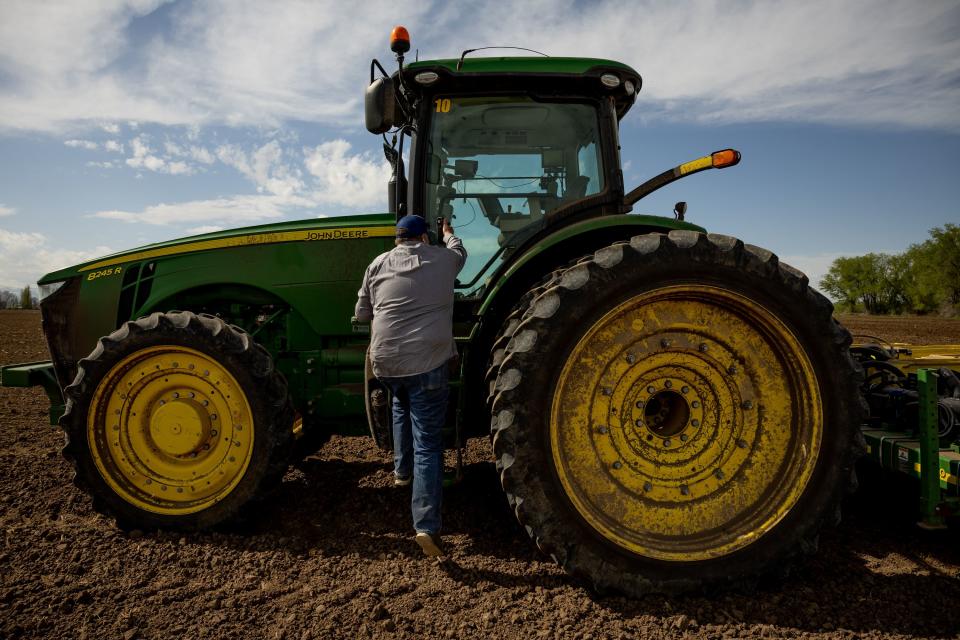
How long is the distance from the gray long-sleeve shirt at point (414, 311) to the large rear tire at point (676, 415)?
1.49 ft

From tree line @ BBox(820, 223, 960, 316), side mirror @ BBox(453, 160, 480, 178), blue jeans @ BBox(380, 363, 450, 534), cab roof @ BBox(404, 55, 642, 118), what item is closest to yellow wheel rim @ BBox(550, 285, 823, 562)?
blue jeans @ BBox(380, 363, 450, 534)

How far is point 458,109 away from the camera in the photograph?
3100mm

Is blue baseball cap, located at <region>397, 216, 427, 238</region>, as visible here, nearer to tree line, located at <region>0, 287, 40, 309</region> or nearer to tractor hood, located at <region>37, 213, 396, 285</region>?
tractor hood, located at <region>37, 213, 396, 285</region>

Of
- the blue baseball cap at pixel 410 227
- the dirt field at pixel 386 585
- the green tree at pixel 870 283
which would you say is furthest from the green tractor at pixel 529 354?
the green tree at pixel 870 283

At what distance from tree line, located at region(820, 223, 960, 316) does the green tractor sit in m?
45.9

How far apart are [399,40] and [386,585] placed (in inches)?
102

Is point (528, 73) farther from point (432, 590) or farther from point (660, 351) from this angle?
point (432, 590)

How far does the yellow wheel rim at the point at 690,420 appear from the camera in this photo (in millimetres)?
2414

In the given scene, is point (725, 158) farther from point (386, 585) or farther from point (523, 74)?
point (386, 585)

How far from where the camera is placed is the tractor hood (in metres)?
3.39

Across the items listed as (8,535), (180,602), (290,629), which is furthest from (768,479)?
→ (8,535)

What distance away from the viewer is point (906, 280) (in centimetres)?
5056

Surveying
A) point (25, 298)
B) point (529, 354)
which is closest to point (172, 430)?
point (529, 354)

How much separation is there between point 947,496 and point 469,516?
2.22m
